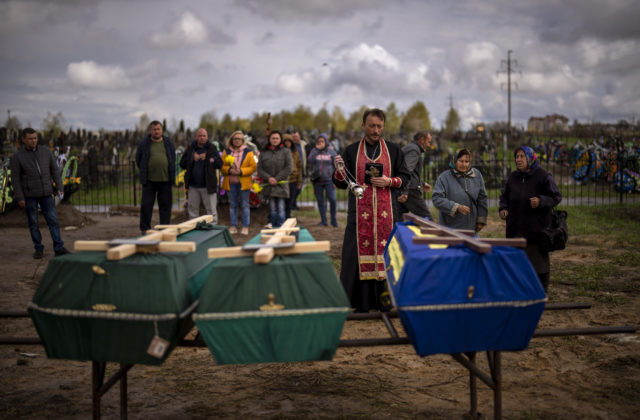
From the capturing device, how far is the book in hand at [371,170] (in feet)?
16.2

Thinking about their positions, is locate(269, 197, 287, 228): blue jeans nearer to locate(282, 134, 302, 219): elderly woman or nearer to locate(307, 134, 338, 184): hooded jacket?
locate(282, 134, 302, 219): elderly woman

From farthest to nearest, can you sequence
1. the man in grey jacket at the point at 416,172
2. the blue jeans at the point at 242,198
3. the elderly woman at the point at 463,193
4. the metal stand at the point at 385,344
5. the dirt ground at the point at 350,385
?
the blue jeans at the point at 242,198 < the man in grey jacket at the point at 416,172 < the elderly woman at the point at 463,193 < the dirt ground at the point at 350,385 < the metal stand at the point at 385,344

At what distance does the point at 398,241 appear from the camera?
3287mm

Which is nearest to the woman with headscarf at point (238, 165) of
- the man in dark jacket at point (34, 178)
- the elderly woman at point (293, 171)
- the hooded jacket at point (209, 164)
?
the hooded jacket at point (209, 164)

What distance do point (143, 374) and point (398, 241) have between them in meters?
2.48

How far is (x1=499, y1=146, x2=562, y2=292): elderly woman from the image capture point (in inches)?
203

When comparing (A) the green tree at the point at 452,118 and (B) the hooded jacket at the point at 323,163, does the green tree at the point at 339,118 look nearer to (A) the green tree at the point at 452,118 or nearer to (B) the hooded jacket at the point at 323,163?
(A) the green tree at the point at 452,118

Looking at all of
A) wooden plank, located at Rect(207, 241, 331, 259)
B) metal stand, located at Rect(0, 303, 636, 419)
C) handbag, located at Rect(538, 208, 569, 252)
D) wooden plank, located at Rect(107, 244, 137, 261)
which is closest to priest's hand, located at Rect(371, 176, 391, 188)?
handbag, located at Rect(538, 208, 569, 252)

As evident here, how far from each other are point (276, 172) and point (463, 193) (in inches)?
206

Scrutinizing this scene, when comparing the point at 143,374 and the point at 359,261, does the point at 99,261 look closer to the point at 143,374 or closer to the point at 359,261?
the point at 143,374

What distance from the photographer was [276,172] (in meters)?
10.5

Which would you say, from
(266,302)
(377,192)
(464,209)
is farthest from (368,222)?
(266,302)

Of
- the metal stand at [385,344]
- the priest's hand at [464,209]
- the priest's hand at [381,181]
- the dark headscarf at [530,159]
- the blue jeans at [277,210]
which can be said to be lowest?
the metal stand at [385,344]

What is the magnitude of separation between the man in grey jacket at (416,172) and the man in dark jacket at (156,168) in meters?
4.18
